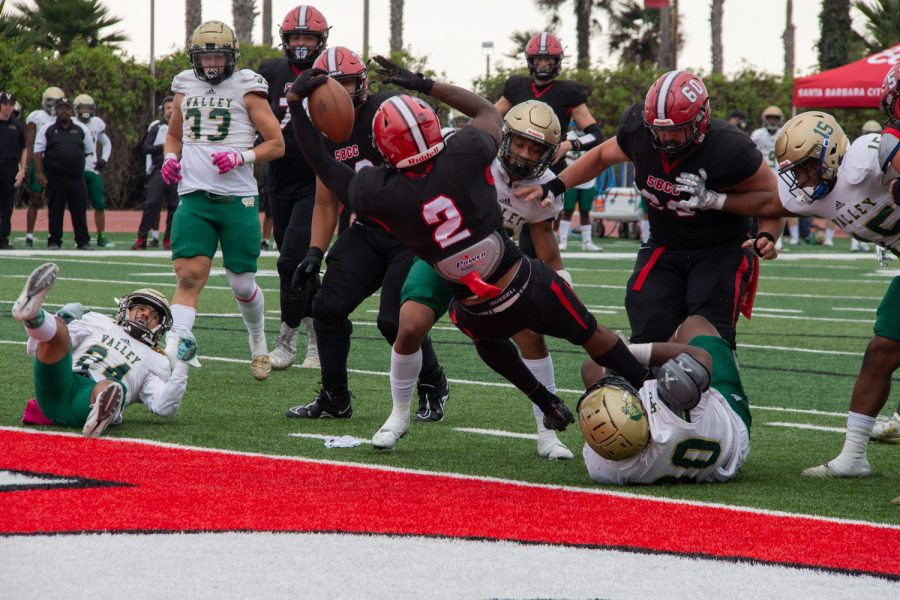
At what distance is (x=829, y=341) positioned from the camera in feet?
33.9

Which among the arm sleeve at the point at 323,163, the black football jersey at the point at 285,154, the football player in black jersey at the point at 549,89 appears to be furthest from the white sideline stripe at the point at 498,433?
the football player in black jersey at the point at 549,89

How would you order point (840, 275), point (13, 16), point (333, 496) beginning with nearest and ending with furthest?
point (333, 496) < point (840, 275) < point (13, 16)

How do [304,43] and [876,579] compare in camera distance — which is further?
[304,43]

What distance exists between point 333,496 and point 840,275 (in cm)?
1259

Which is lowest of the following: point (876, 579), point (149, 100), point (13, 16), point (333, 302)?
point (876, 579)

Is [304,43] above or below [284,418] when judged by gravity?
above

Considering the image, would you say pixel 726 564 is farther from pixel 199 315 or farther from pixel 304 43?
pixel 199 315

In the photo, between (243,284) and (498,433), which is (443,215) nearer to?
(498,433)

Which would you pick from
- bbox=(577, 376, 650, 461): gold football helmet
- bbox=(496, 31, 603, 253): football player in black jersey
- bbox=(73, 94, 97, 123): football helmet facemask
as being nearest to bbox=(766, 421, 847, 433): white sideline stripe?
bbox=(577, 376, 650, 461): gold football helmet

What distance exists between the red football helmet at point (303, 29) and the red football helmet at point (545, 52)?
2.84m

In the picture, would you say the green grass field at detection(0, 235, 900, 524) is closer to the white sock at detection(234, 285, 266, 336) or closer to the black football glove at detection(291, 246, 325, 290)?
the white sock at detection(234, 285, 266, 336)

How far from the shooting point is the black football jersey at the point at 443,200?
5219 millimetres

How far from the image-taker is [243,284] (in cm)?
801

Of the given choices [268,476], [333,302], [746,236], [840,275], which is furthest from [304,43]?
[840,275]
